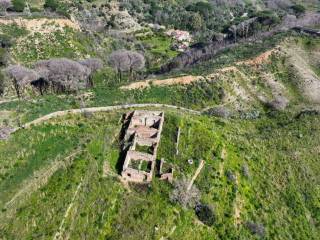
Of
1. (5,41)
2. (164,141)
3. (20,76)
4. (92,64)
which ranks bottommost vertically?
(92,64)

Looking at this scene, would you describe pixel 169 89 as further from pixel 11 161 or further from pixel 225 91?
pixel 11 161

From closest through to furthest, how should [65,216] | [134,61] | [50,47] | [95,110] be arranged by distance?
[65,216], [95,110], [134,61], [50,47]

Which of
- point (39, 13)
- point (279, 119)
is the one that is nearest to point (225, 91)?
point (279, 119)

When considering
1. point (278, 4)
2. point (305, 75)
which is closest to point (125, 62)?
point (305, 75)

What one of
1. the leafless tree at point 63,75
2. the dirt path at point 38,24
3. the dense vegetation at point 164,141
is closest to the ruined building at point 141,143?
the dense vegetation at point 164,141

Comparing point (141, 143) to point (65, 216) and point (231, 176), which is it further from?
point (65, 216)

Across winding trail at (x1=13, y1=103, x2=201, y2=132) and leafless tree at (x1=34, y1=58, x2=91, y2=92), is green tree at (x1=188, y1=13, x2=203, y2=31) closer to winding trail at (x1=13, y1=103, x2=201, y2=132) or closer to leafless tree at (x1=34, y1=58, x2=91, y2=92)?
leafless tree at (x1=34, y1=58, x2=91, y2=92)

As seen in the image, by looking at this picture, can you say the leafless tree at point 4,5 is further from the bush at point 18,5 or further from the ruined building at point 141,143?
the ruined building at point 141,143
